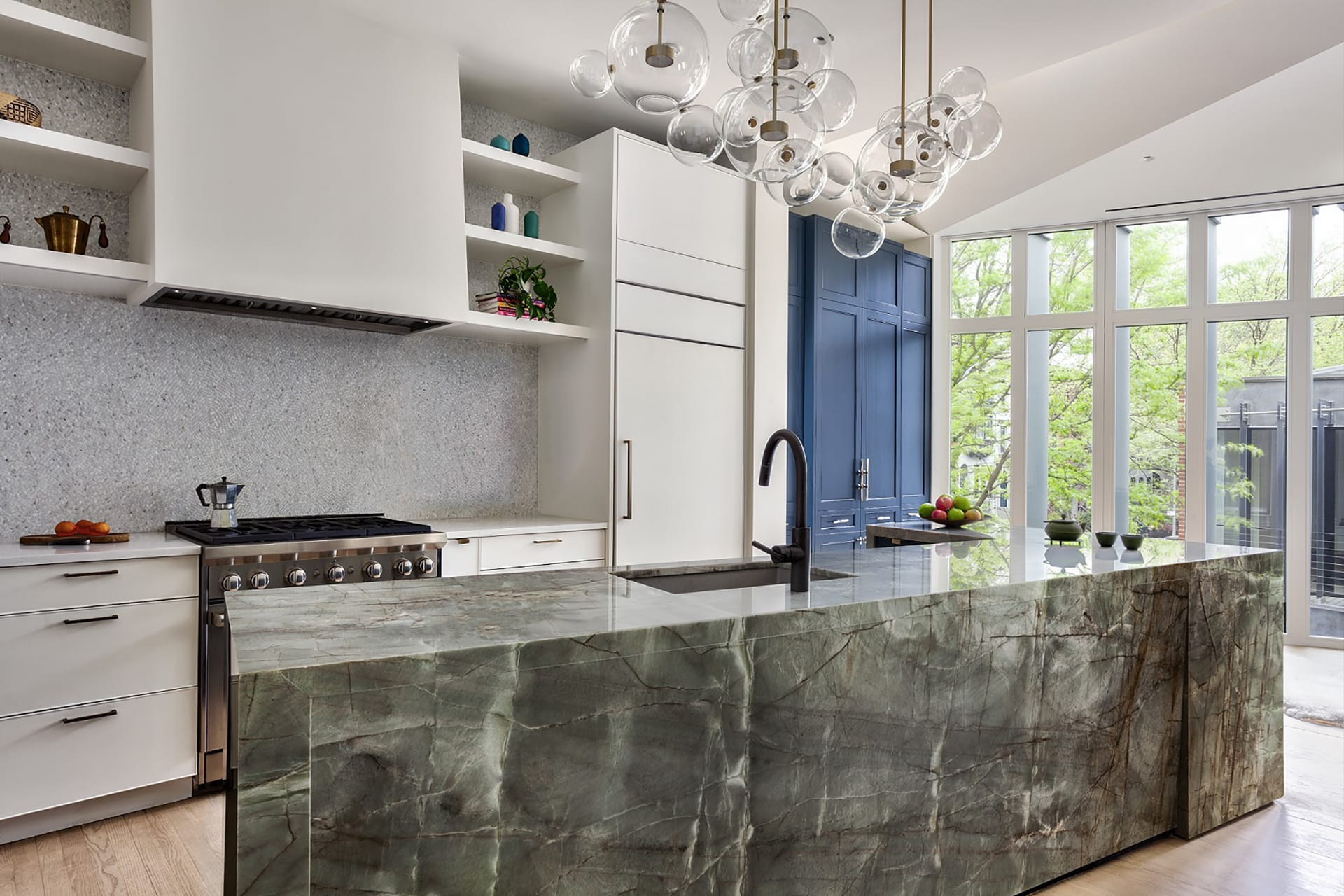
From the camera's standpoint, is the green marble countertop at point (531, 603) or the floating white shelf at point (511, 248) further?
the floating white shelf at point (511, 248)

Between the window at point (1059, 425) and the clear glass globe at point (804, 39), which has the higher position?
the clear glass globe at point (804, 39)

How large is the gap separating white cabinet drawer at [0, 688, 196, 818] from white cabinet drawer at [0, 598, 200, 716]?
41 millimetres

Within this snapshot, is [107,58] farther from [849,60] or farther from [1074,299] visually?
[1074,299]

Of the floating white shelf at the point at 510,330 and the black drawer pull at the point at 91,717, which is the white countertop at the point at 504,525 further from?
the black drawer pull at the point at 91,717

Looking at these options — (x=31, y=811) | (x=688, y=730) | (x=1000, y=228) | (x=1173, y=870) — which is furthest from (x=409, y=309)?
(x=1000, y=228)

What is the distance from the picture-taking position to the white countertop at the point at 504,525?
3.50m

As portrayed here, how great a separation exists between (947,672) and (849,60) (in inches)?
108

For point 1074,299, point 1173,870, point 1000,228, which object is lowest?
point 1173,870

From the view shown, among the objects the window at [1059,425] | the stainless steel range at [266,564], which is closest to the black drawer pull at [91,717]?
the stainless steel range at [266,564]

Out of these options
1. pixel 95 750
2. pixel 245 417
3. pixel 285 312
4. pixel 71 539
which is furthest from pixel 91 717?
pixel 285 312

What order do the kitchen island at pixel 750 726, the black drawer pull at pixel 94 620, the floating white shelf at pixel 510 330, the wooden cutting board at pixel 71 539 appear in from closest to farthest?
the kitchen island at pixel 750 726 → the black drawer pull at pixel 94 620 → the wooden cutting board at pixel 71 539 → the floating white shelf at pixel 510 330

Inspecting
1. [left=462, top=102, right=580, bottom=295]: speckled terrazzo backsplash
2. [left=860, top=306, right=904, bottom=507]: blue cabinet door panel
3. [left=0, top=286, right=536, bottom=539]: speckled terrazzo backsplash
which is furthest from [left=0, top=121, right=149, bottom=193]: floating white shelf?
[left=860, top=306, right=904, bottom=507]: blue cabinet door panel

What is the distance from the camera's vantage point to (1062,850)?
2.34m

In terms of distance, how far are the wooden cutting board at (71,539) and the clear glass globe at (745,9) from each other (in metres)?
2.57
